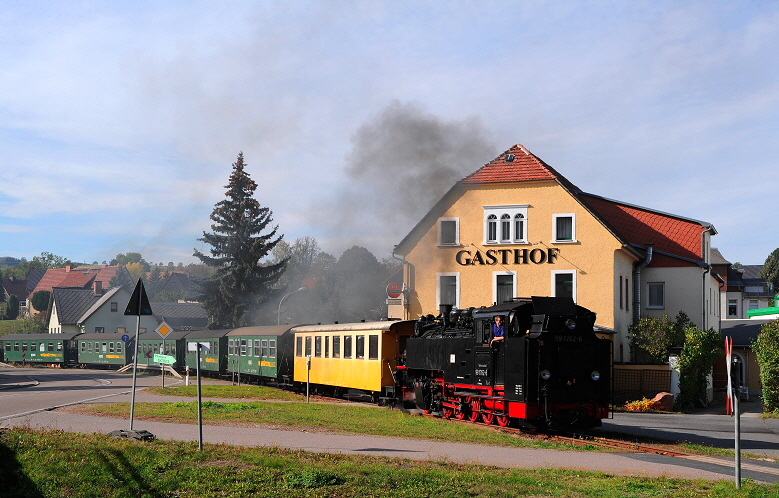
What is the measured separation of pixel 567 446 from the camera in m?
15.0

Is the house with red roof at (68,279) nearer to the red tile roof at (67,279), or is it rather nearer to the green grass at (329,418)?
the red tile roof at (67,279)

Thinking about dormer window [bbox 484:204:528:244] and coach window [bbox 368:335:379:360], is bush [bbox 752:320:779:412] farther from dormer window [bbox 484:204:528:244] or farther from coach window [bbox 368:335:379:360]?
coach window [bbox 368:335:379:360]

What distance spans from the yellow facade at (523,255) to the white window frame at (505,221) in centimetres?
7

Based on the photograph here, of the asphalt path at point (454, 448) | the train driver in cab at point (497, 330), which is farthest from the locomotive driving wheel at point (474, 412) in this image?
the asphalt path at point (454, 448)

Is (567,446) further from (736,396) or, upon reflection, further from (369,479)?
(369,479)

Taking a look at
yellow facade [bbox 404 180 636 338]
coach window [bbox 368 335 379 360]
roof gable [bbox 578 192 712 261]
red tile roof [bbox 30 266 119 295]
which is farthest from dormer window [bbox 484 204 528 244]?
red tile roof [bbox 30 266 119 295]

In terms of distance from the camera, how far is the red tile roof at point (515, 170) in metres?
32.9

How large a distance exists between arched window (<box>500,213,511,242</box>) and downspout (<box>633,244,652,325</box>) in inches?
253

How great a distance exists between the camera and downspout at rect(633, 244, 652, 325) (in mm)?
34438

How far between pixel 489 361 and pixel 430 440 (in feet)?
10.6

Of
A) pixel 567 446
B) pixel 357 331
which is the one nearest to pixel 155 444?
pixel 567 446

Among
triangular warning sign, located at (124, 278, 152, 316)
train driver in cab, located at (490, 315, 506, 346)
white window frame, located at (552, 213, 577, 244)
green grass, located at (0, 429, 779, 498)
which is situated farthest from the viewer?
white window frame, located at (552, 213, 577, 244)

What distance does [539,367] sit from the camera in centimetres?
1617

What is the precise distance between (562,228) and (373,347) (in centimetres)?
1238
